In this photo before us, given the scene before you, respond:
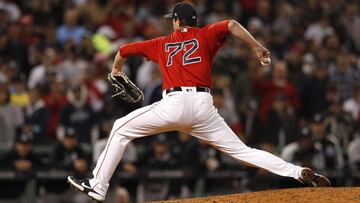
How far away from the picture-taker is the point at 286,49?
56.1 ft

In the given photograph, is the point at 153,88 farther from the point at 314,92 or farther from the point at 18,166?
the point at 314,92

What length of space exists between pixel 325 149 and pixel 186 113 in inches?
197

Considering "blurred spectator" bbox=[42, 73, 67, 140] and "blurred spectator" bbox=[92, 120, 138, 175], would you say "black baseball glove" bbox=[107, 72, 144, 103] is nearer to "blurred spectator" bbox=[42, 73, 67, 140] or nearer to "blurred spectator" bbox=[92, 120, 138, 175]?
"blurred spectator" bbox=[92, 120, 138, 175]

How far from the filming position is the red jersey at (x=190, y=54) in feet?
28.4

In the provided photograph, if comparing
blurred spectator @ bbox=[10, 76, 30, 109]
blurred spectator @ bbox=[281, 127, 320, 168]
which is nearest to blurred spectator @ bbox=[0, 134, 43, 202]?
blurred spectator @ bbox=[10, 76, 30, 109]

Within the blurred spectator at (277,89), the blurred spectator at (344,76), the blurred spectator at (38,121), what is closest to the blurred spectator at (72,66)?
the blurred spectator at (38,121)

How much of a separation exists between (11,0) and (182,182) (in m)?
5.81

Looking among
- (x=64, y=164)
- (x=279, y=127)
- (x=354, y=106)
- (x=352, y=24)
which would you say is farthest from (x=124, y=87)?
(x=352, y=24)

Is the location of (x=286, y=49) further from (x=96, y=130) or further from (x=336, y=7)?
(x=96, y=130)

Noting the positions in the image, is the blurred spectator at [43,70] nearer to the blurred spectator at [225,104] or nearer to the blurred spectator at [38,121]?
the blurred spectator at [38,121]

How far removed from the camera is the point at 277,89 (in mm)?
15109

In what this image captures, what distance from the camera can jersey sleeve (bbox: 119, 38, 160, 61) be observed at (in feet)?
29.2

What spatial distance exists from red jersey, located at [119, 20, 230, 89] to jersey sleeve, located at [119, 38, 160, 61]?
7cm

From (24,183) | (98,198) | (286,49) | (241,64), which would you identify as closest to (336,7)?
(286,49)
